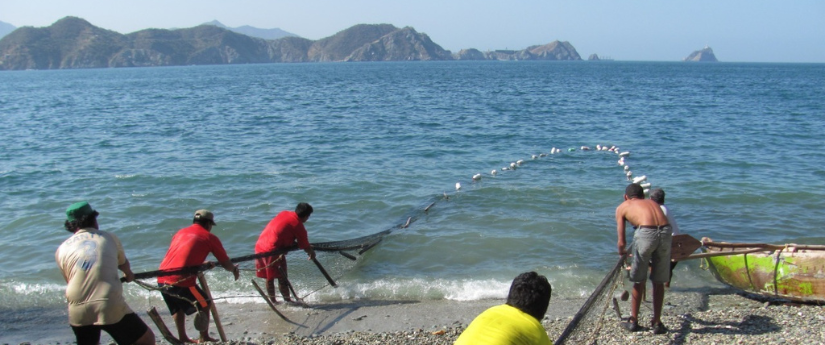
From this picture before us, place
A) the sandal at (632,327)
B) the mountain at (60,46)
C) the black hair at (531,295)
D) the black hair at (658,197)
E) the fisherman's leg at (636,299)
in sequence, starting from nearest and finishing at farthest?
the black hair at (531,295)
the fisherman's leg at (636,299)
the sandal at (632,327)
the black hair at (658,197)
the mountain at (60,46)

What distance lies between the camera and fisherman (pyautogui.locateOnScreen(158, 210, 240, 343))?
615 cm

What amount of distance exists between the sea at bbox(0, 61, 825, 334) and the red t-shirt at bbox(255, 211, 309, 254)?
3.93ft

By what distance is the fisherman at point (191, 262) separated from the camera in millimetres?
6152

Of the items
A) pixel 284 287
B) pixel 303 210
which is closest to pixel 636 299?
pixel 303 210

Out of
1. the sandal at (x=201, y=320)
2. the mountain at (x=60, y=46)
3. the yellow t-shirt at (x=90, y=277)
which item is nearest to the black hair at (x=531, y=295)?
the yellow t-shirt at (x=90, y=277)

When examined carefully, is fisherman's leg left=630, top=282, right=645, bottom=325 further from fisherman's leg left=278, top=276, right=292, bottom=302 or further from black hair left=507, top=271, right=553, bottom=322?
fisherman's leg left=278, top=276, right=292, bottom=302

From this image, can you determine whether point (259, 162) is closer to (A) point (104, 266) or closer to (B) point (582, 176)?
(B) point (582, 176)

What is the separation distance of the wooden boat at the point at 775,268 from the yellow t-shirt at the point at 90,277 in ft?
21.1

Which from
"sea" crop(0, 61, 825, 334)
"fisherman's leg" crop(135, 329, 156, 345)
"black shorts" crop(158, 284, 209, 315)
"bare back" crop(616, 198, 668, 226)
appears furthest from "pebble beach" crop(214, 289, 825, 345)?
"fisherman's leg" crop(135, 329, 156, 345)

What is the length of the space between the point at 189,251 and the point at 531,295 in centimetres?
402

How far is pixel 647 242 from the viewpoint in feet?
20.1

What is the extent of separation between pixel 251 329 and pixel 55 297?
11.9ft

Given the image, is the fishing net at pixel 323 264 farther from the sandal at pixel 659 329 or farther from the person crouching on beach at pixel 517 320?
the person crouching on beach at pixel 517 320

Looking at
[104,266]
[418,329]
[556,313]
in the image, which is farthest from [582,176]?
[104,266]
